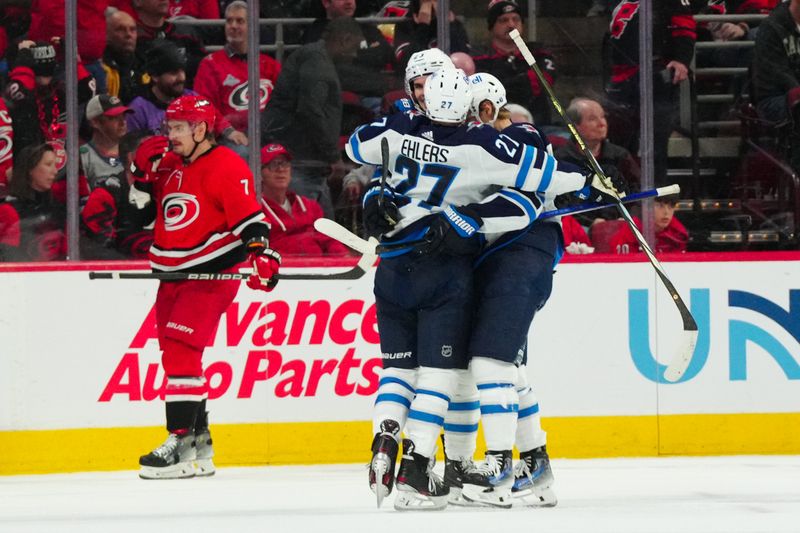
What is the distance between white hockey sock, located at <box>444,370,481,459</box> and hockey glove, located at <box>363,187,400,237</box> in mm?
550

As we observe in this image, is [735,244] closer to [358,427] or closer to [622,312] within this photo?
[622,312]

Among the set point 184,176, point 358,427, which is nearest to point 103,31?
point 184,176

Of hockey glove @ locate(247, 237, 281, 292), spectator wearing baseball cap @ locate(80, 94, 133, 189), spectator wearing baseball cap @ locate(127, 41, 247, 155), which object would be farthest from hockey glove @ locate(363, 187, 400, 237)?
spectator wearing baseball cap @ locate(80, 94, 133, 189)

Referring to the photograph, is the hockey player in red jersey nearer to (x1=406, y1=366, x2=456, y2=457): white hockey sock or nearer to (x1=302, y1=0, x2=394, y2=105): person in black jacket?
(x1=302, y1=0, x2=394, y2=105): person in black jacket

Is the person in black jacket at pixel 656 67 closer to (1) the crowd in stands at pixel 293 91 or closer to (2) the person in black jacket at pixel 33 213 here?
(1) the crowd in stands at pixel 293 91

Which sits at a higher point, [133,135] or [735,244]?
[133,135]

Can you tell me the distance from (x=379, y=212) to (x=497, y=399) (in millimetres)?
645

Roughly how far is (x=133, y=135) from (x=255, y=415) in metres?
1.21

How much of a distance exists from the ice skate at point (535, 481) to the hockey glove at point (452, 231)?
71cm

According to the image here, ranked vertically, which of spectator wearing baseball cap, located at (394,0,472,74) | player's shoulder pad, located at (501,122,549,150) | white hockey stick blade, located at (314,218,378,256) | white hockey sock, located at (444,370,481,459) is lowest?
white hockey sock, located at (444,370,481,459)

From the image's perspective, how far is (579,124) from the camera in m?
6.22

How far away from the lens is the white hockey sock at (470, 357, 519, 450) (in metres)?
4.38

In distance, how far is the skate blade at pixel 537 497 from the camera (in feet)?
15.1

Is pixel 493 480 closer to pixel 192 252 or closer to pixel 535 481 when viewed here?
pixel 535 481
